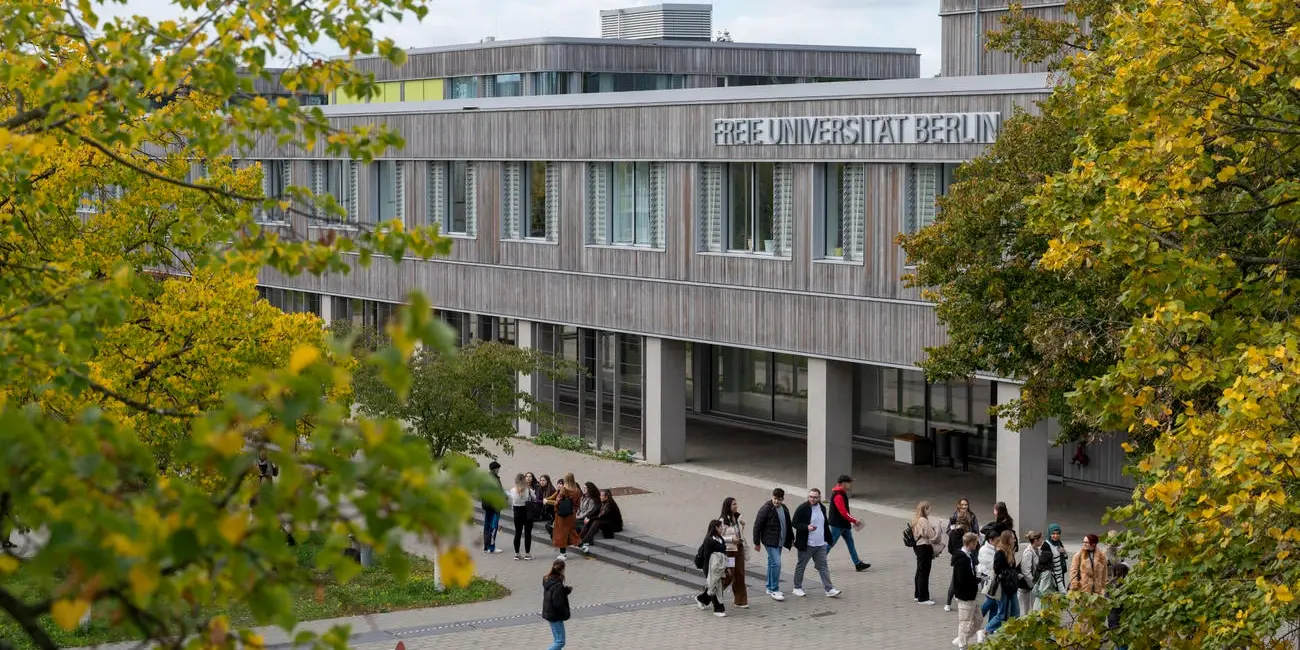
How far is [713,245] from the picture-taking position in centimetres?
3434

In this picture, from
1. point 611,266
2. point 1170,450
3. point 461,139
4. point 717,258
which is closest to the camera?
point 1170,450

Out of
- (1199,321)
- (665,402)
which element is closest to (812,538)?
(1199,321)

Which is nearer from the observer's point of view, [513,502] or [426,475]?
[426,475]

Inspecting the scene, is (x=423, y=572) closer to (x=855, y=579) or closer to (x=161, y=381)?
(x=855, y=579)

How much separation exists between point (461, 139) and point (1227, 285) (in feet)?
103

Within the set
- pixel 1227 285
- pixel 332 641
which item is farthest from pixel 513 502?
pixel 332 641

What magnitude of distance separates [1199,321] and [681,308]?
81.6 ft

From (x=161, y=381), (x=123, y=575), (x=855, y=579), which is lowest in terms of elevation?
(x=855, y=579)

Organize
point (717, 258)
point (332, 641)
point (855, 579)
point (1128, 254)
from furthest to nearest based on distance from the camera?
point (717, 258) < point (855, 579) < point (1128, 254) < point (332, 641)

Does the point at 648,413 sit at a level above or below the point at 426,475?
below

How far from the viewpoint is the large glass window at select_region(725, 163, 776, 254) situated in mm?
32906

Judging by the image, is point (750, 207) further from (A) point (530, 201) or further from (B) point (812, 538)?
(B) point (812, 538)

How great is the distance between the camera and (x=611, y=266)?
121 feet

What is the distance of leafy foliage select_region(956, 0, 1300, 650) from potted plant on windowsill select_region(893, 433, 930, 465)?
68.8ft
